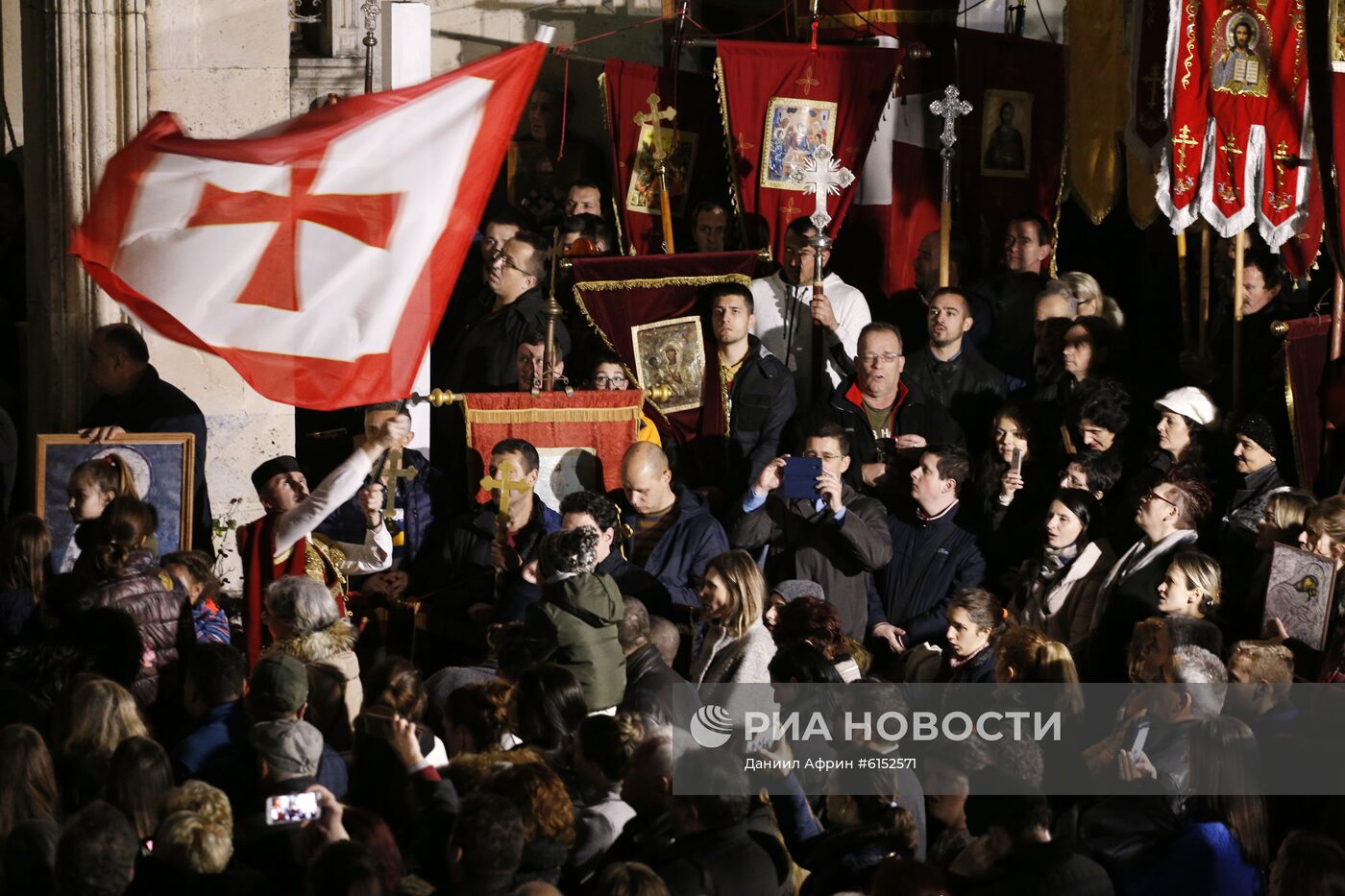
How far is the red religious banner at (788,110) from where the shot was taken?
13672 mm

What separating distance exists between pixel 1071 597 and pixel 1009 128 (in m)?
4.77

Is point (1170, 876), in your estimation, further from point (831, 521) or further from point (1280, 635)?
point (831, 521)

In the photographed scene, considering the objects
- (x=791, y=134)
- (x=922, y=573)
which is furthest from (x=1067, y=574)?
(x=791, y=134)

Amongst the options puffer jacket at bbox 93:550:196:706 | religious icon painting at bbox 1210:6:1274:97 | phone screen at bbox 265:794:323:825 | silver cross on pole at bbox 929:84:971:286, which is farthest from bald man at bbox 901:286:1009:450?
phone screen at bbox 265:794:323:825

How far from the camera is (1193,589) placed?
9133 mm

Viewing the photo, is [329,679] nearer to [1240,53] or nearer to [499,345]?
[499,345]

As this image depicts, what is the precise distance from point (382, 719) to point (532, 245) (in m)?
4.66

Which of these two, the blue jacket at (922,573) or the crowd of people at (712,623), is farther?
the blue jacket at (922,573)

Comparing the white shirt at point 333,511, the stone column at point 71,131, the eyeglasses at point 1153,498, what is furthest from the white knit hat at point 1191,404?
the stone column at point 71,131

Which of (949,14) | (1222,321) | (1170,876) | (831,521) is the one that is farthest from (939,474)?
(949,14)

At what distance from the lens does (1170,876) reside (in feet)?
23.2

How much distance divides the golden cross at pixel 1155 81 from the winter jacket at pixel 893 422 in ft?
7.84

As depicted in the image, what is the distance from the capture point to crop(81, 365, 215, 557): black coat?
10.5 metres

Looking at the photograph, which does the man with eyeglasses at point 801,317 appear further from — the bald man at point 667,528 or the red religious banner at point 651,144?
the bald man at point 667,528
